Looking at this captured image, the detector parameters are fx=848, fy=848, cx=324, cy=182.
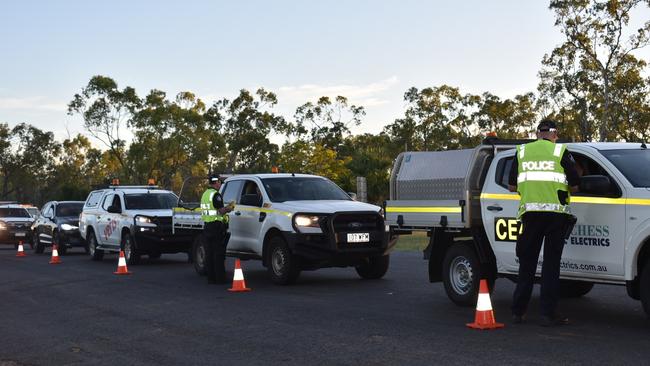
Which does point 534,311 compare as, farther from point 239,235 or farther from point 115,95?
point 115,95

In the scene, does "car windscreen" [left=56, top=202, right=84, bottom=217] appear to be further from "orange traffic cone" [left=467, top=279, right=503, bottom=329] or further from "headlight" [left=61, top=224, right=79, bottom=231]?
"orange traffic cone" [left=467, top=279, right=503, bottom=329]

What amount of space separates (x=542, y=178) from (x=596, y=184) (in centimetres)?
54

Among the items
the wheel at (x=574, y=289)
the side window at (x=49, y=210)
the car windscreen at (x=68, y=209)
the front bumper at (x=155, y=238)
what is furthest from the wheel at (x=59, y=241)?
the wheel at (x=574, y=289)

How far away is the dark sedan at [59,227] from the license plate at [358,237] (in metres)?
13.3

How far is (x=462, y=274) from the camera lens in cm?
1054

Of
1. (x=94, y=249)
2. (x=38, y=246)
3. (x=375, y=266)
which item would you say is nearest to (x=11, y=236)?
(x=38, y=246)

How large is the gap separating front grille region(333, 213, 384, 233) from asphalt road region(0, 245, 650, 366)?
0.92 metres

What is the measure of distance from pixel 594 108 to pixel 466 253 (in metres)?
39.4

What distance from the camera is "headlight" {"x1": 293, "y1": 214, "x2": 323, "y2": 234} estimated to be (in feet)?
44.9

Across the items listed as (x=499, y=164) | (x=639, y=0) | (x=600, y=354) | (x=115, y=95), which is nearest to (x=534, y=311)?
(x=499, y=164)

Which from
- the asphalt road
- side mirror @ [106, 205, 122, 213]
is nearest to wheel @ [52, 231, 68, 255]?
side mirror @ [106, 205, 122, 213]

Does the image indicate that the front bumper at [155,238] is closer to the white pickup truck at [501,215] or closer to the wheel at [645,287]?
the white pickup truck at [501,215]

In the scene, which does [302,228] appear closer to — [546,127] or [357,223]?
[357,223]

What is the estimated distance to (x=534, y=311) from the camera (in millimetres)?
9977
